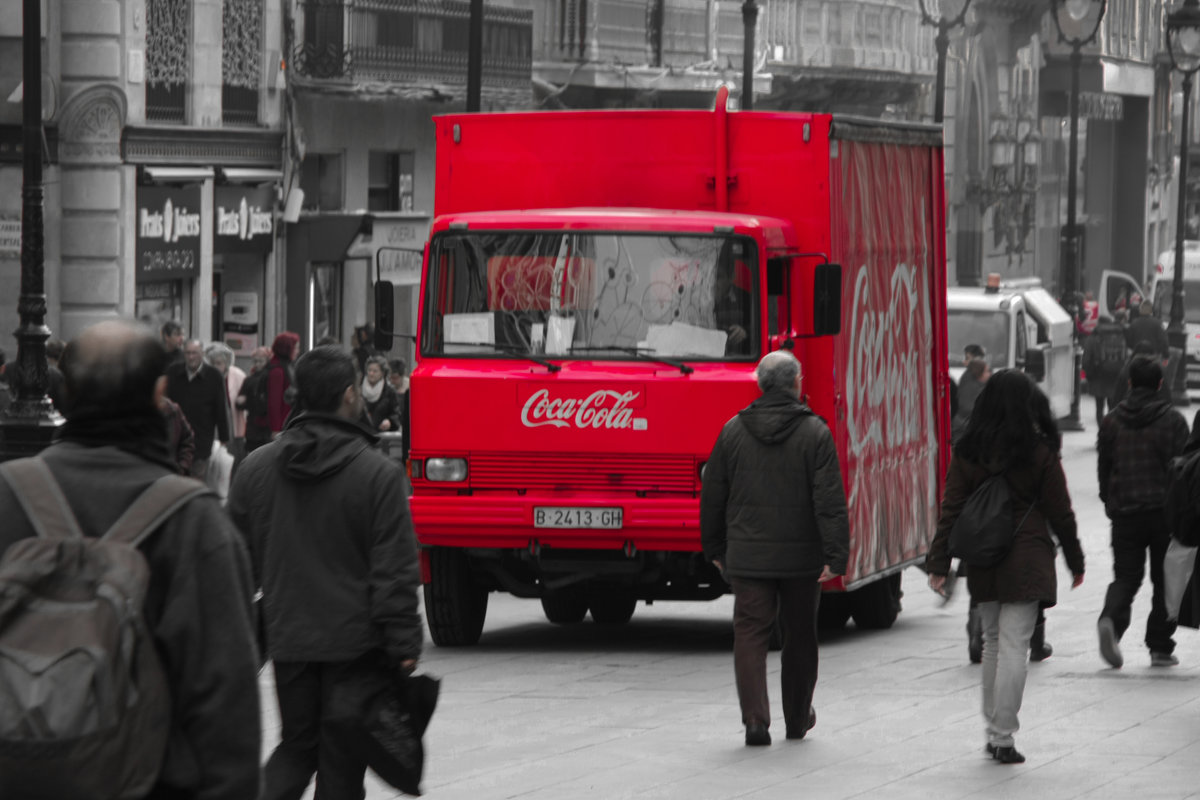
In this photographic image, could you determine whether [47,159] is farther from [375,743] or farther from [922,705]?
[375,743]

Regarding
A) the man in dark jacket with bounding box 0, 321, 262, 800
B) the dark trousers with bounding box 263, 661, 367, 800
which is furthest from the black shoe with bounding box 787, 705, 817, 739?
the man in dark jacket with bounding box 0, 321, 262, 800

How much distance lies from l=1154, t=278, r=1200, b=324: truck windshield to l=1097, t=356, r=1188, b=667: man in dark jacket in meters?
32.2

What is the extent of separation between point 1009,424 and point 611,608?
5834mm

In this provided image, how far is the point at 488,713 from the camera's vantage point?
1141 cm

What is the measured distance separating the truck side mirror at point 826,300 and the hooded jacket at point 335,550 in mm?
6344

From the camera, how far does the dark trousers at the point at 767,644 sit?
10.4 metres

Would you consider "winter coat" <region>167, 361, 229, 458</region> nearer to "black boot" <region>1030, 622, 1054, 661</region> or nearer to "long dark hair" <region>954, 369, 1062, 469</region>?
Result: "black boot" <region>1030, 622, 1054, 661</region>

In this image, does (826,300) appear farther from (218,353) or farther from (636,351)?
(218,353)

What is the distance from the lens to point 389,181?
34.2 metres

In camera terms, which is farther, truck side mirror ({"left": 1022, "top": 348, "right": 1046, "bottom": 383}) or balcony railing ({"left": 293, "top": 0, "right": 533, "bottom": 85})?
balcony railing ({"left": 293, "top": 0, "right": 533, "bottom": 85})

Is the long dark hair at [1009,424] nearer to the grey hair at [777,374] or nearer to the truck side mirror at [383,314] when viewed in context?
the grey hair at [777,374]

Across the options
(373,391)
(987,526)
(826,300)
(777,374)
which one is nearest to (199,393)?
(373,391)

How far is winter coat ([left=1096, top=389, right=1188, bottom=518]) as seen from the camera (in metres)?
13.1

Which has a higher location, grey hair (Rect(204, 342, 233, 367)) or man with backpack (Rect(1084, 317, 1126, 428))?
grey hair (Rect(204, 342, 233, 367))
